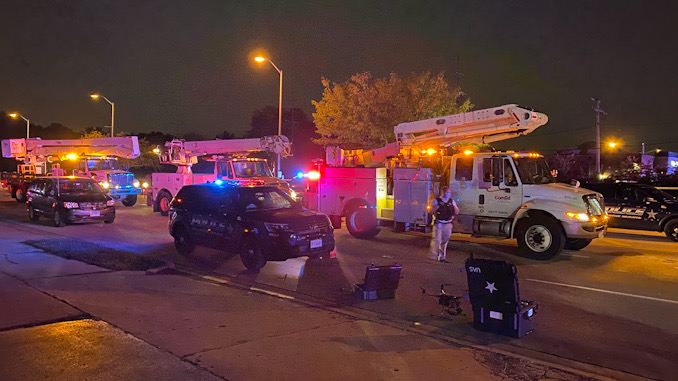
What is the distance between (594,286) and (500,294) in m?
3.96

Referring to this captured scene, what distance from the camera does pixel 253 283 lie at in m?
9.21

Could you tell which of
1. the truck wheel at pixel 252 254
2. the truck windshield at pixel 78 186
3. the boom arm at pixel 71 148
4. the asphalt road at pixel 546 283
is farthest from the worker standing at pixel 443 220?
the boom arm at pixel 71 148

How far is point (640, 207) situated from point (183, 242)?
501 inches

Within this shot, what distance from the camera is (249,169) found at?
20.3 meters

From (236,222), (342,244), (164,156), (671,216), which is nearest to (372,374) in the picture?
(236,222)

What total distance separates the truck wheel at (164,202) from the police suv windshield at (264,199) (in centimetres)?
1184

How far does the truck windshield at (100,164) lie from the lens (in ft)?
88.1

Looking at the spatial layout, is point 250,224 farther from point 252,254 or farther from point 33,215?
point 33,215

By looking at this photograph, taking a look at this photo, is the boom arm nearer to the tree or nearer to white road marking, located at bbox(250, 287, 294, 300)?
the tree

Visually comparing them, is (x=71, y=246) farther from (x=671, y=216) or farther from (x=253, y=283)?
(x=671, y=216)

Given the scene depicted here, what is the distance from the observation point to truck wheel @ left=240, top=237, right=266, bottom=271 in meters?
10.0

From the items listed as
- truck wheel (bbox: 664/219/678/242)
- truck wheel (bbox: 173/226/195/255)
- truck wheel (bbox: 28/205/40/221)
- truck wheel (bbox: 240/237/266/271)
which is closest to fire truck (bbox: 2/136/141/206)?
truck wheel (bbox: 28/205/40/221)

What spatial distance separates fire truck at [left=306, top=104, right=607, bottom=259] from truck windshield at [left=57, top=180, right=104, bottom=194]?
322 inches

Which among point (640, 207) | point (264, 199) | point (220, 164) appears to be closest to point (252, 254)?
point (264, 199)
